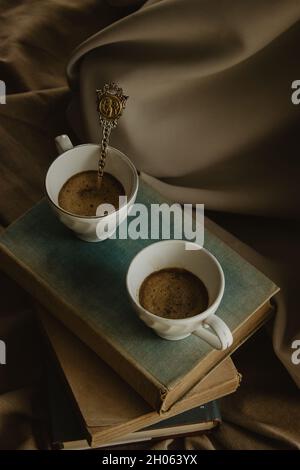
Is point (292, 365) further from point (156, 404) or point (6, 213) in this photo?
point (6, 213)

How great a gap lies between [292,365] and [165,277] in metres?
0.19

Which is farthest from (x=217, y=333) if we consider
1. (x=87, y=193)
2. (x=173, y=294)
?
(x=87, y=193)

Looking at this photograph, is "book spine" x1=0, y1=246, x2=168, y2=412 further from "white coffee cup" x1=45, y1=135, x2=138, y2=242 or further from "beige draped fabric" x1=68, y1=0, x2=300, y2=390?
"beige draped fabric" x1=68, y1=0, x2=300, y2=390

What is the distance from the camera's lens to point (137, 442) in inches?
30.1

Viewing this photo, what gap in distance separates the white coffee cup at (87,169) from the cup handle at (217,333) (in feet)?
0.49

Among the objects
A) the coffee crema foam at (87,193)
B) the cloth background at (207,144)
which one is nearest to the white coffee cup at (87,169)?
the coffee crema foam at (87,193)

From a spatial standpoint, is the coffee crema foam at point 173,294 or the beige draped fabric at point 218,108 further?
the beige draped fabric at point 218,108

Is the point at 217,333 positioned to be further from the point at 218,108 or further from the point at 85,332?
the point at 218,108

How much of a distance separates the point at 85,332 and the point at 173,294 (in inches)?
4.1

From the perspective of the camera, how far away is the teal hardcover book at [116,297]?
2.25ft

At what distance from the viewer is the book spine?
681 mm

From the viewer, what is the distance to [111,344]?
687 millimetres

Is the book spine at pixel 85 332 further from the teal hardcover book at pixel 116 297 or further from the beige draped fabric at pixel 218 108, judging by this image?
the beige draped fabric at pixel 218 108

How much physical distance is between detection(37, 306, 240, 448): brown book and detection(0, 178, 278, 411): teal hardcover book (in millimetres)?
13
